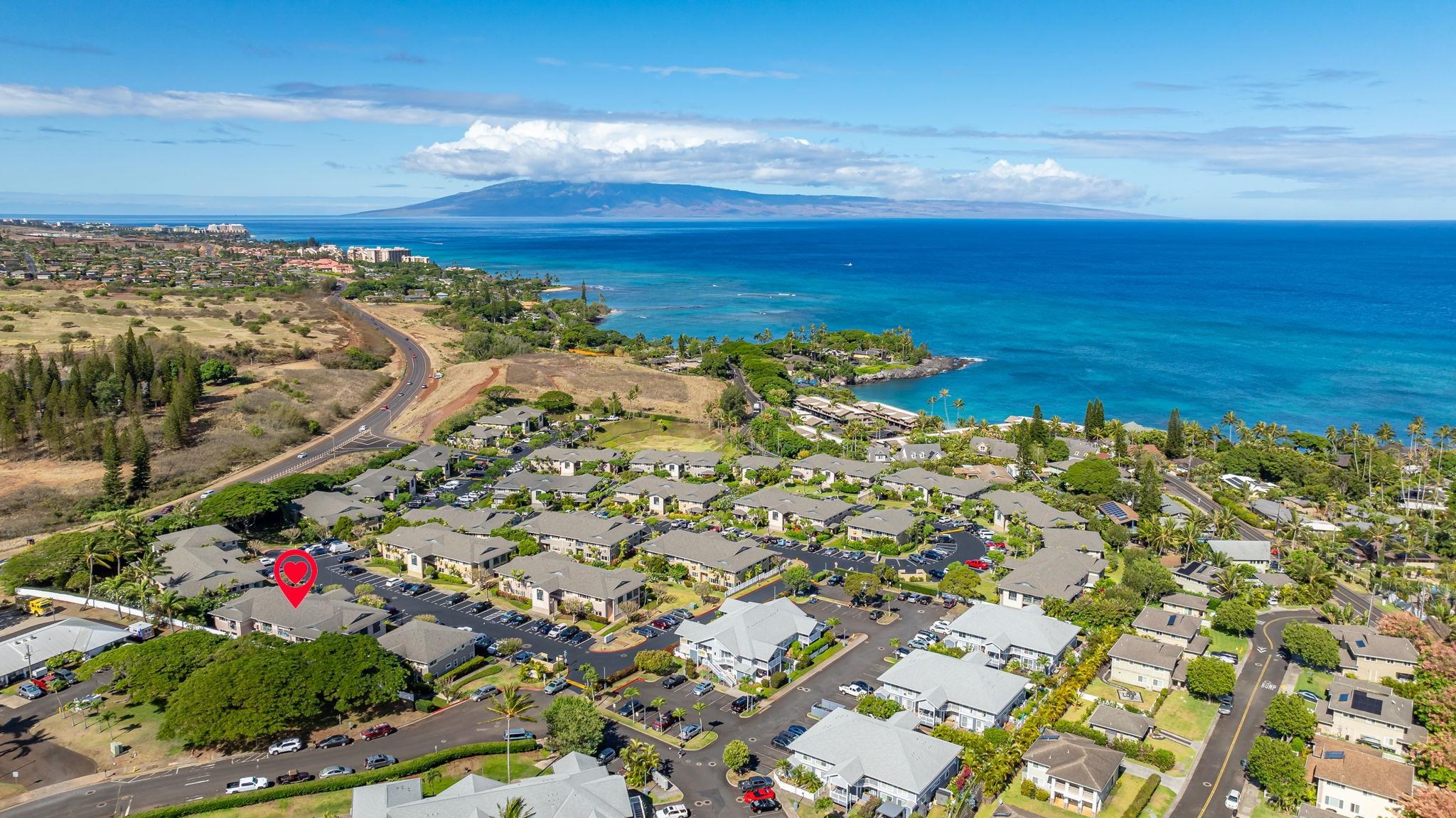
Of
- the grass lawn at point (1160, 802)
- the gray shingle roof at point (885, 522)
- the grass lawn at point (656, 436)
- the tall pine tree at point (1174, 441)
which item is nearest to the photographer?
the grass lawn at point (1160, 802)

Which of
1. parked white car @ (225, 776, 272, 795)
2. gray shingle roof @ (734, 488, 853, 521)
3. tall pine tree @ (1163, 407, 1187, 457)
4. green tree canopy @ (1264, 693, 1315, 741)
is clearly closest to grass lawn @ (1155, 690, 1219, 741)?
green tree canopy @ (1264, 693, 1315, 741)

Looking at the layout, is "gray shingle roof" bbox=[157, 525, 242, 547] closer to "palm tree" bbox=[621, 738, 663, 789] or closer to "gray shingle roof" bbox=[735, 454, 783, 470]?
"palm tree" bbox=[621, 738, 663, 789]

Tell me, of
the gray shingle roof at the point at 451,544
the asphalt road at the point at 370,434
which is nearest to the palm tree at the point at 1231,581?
the gray shingle roof at the point at 451,544

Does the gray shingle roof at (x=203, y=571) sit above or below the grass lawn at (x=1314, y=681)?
above

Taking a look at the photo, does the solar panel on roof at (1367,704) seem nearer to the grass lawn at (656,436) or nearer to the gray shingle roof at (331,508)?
the grass lawn at (656,436)

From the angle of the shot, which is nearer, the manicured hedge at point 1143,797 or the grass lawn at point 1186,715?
the manicured hedge at point 1143,797
